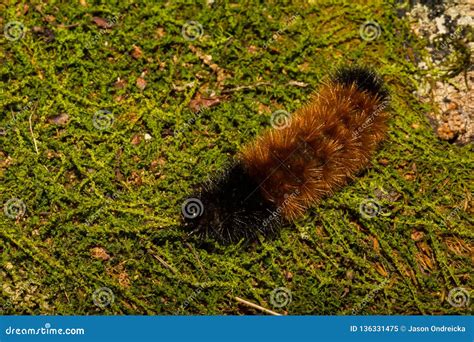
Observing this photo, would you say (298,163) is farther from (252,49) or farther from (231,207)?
(252,49)

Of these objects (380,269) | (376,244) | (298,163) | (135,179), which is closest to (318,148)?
(298,163)

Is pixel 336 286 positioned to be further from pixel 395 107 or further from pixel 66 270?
pixel 66 270

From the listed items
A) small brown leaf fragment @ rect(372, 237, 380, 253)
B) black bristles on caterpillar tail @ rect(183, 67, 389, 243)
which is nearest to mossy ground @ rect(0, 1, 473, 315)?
small brown leaf fragment @ rect(372, 237, 380, 253)

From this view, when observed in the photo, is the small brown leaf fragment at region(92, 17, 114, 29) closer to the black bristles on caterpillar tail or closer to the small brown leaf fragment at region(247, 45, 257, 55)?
the small brown leaf fragment at region(247, 45, 257, 55)

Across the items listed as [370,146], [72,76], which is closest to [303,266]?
[370,146]

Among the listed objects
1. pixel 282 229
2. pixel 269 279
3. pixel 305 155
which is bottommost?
pixel 269 279
